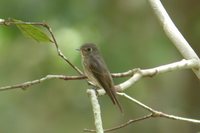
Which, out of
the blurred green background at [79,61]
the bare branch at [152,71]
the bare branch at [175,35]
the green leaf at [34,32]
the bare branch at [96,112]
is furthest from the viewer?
the blurred green background at [79,61]

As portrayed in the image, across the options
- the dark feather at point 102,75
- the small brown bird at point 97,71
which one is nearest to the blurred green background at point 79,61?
the small brown bird at point 97,71

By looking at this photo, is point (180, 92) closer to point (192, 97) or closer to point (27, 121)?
point (192, 97)

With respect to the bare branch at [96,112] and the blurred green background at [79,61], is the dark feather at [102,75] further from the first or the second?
the blurred green background at [79,61]

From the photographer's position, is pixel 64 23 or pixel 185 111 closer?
pixel 64 23

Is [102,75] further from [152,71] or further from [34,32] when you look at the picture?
[152,71]

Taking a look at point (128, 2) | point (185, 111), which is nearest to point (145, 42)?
point (128, 2)

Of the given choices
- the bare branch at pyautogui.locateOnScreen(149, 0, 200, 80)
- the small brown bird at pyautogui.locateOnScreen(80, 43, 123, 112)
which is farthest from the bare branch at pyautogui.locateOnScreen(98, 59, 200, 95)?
the small brown bird at pyautogui.locateOnScreen(80, 43, 123, 112)
